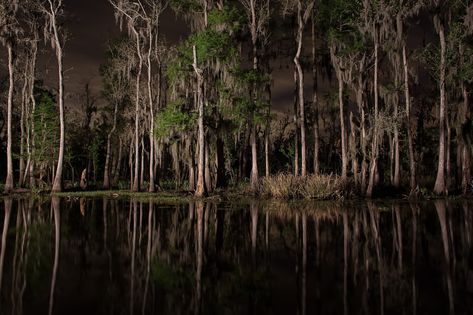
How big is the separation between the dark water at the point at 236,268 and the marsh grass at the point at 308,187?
354 inches

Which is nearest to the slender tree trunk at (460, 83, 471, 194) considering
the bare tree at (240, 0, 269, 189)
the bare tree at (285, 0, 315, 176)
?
the bare tree at (285, 0, 315, 176)

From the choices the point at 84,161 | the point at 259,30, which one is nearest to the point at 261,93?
the point at 259,30

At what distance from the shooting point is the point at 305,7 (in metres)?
29.6

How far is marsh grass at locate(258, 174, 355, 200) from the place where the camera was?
2195 cm

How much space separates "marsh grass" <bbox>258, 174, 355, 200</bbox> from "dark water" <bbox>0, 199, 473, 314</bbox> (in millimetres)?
8979

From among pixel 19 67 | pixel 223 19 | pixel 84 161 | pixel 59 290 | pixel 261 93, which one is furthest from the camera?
pixel 84 161

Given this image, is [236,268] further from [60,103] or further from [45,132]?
[45,132]

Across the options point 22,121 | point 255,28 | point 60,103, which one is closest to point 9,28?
point 60,103

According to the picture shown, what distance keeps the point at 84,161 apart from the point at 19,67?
20.6 m

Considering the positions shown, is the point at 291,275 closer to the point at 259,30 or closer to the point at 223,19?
the point at 223,19

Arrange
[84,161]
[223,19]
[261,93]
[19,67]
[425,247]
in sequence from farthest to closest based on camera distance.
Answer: [84,161] → [19,67] → [261,93] → [223,19] → [425,247]

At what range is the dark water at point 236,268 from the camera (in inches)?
206

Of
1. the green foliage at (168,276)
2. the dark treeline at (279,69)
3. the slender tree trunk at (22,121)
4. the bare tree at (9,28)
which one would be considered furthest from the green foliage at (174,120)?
the green foliage at (168,276)

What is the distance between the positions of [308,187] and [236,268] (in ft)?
50.5
